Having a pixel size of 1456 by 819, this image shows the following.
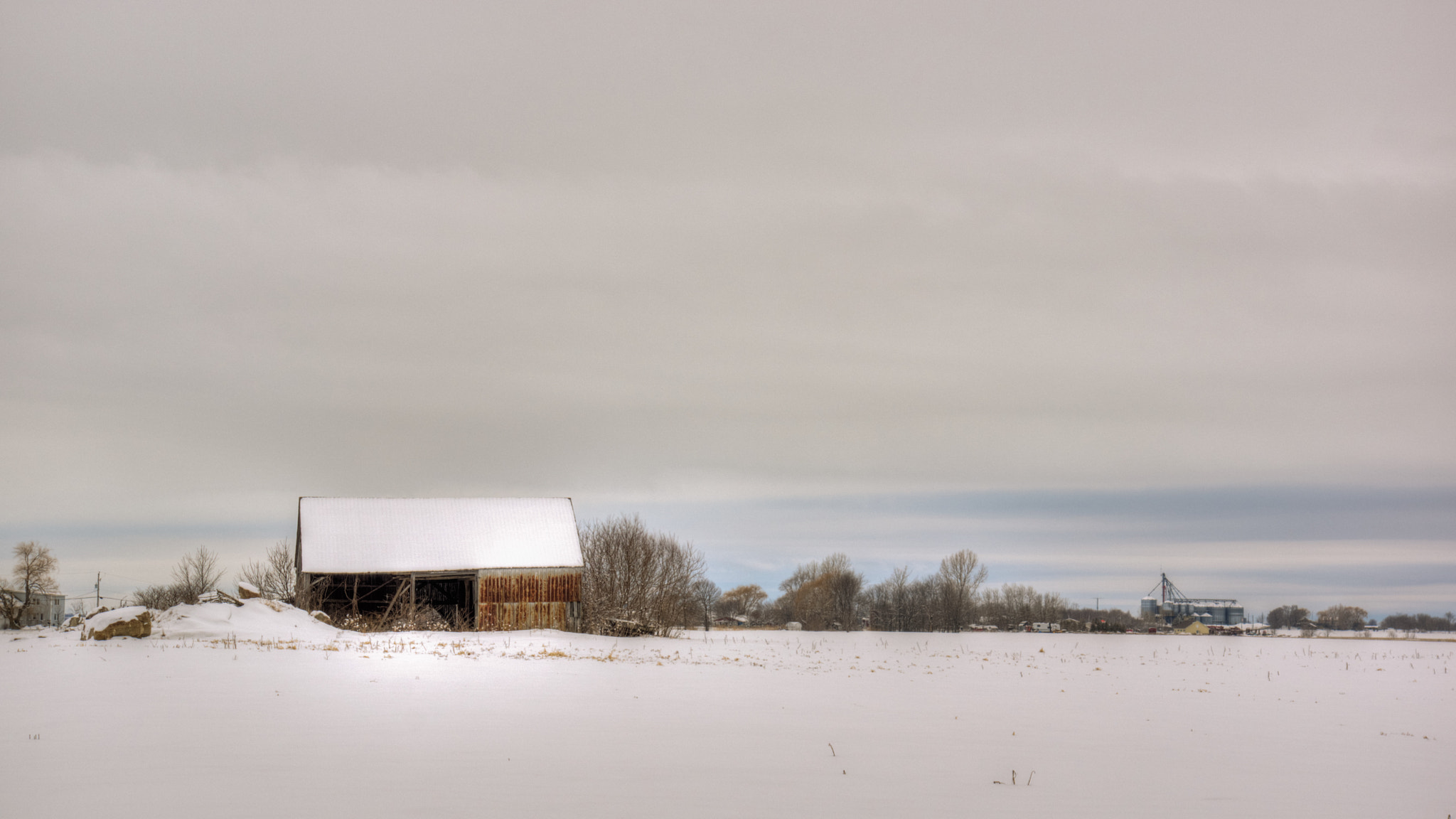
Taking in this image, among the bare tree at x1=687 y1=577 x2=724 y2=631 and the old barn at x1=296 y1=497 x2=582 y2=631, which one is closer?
the old barn at x1=296 y1=497 x2=582 y2=631

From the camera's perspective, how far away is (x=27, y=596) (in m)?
51.7

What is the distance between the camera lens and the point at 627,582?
1797 inches

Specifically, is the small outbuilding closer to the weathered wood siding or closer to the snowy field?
the weathered wood siding

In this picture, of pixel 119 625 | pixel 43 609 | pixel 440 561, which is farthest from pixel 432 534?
pixel 43 609

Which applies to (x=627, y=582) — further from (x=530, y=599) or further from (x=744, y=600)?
(x=744, y=600)

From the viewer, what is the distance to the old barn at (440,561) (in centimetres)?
4344

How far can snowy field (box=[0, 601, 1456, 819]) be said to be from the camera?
9.40 meters

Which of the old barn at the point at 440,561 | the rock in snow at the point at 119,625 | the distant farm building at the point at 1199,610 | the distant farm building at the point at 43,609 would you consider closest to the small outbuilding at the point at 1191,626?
the distant farm building at the point at 1199,610

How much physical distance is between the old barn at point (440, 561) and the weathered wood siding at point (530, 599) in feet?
0.11

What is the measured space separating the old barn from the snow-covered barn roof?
0.15ft

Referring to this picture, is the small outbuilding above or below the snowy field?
below

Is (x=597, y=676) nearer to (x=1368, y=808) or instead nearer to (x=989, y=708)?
(x=989, y=708)

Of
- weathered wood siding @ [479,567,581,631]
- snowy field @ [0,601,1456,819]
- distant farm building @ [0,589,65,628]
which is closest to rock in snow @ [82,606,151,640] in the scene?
snowy field @ [0,601,1456,819]

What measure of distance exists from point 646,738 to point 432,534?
116 feet
